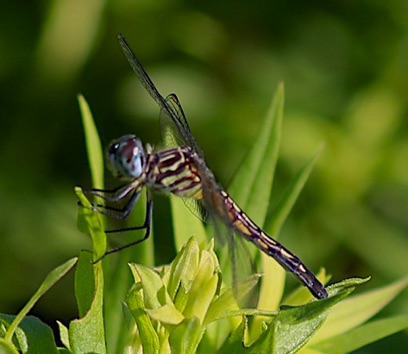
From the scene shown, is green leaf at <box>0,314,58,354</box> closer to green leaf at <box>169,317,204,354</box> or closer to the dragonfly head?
green leaf at <box>169,317,204,354</box>

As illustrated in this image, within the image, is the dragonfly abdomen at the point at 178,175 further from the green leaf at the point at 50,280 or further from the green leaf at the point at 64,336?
the green leaf at the point at 50,280

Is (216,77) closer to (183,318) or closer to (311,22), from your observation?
(311,22)

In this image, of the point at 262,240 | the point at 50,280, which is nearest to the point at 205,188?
the point at 262,240

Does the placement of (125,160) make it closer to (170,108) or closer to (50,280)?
(170,108)

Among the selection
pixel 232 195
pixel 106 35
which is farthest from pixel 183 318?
pixel 106 35

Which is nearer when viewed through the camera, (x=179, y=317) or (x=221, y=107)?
(x=179, y=317)

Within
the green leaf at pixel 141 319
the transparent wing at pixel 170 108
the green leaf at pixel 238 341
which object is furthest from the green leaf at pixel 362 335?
the transparent wing at pixel 170 108
